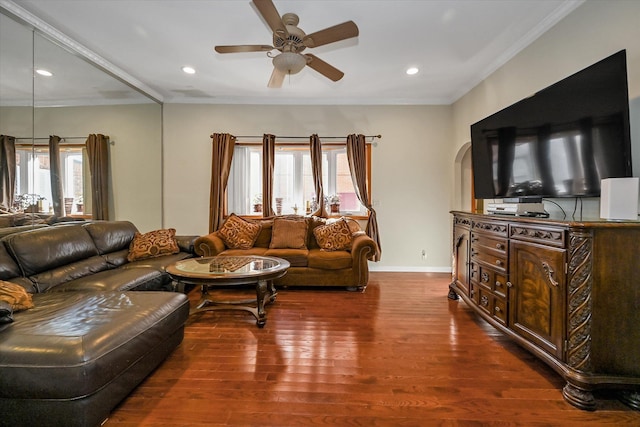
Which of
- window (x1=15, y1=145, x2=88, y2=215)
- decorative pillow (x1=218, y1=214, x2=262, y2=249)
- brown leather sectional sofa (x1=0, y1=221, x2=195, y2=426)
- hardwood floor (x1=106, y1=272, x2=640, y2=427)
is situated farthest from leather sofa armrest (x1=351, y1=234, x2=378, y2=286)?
window (x1=15, y1=145, x2=88, y2=215)

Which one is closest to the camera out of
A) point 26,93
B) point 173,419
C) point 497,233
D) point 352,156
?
point 173,419

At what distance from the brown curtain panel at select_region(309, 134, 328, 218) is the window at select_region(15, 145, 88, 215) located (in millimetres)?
3099

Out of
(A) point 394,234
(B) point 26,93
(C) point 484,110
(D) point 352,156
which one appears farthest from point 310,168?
(B) point 26,93

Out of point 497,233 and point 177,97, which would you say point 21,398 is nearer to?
point 497,233

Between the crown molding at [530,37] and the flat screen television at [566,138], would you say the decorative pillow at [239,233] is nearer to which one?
the flat screen television at [566,138]

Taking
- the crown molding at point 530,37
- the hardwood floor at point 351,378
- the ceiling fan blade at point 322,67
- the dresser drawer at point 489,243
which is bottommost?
the hardwood floor at point 351,378

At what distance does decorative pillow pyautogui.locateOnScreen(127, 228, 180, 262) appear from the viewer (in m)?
3.43

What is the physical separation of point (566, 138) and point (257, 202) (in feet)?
13.6

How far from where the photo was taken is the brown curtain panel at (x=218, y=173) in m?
4.74

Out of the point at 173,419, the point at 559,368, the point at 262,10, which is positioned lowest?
the point at 173,419

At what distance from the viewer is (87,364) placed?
1384mm

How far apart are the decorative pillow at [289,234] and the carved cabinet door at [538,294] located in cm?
269

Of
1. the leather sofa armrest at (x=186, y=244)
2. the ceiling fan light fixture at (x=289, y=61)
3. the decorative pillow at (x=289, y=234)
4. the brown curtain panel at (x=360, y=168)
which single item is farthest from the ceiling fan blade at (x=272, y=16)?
the leather sofa armrest at (x=186, y=244)

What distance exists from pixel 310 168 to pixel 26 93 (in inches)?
138
